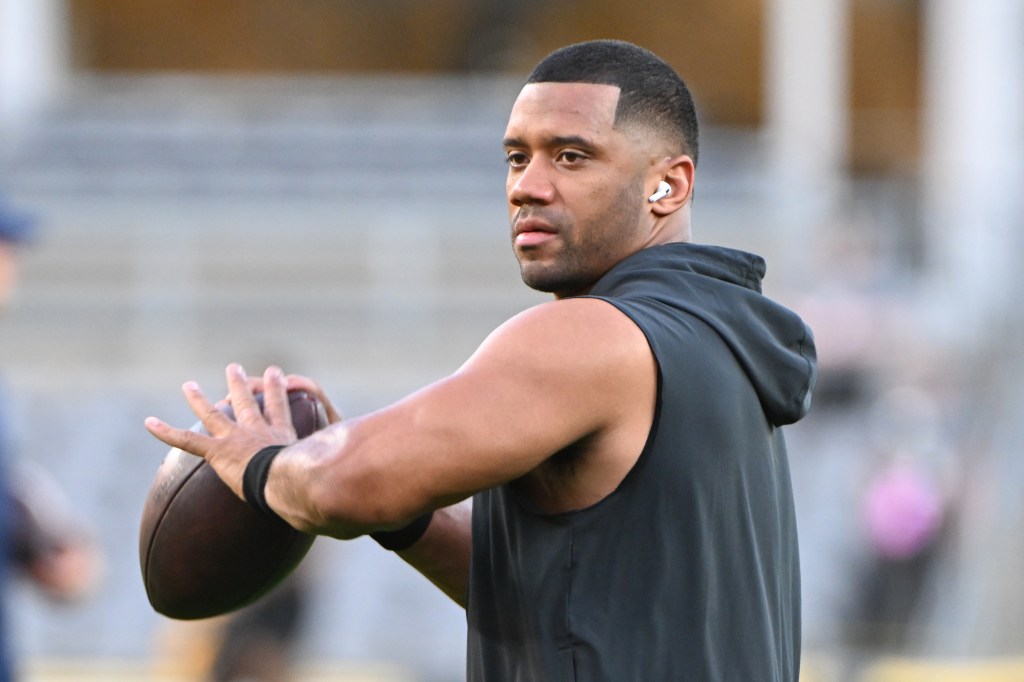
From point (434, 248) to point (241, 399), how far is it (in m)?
10.7

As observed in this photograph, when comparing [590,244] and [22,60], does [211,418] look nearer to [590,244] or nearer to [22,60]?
[590,244]

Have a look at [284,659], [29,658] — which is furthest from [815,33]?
[284,659]

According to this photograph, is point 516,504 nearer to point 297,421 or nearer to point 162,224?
point 297,421

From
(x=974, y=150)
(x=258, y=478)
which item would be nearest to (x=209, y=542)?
(x=258, y=478)

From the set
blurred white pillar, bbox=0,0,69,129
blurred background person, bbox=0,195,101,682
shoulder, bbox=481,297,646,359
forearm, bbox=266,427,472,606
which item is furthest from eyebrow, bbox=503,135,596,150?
blurred white pillar, bbox=0,0,69,129

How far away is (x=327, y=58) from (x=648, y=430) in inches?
735

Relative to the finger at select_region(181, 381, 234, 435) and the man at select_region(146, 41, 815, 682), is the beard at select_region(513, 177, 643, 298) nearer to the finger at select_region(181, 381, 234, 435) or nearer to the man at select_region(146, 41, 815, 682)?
the man at select_region(146, 41, 815, 682)

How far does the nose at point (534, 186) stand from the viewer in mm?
2789

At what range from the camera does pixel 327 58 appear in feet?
68.1

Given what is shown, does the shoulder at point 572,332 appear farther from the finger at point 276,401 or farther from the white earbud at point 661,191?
the finger at point 276,401

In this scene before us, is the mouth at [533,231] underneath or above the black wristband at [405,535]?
above

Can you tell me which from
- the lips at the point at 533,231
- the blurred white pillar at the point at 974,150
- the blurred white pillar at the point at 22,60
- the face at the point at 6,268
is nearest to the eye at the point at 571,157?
the lips at the point at 533,231

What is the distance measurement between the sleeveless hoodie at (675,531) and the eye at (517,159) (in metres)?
0.25

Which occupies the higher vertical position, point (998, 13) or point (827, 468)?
point (998, 13)
